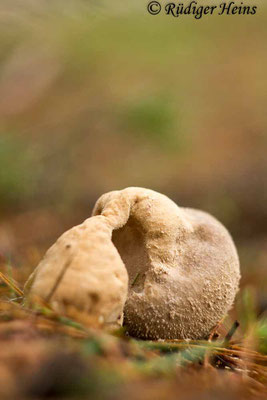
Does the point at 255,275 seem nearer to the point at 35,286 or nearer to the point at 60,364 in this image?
the point at 35,286

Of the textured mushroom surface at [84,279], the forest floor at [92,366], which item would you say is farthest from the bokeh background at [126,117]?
the forest floor at [92,366]

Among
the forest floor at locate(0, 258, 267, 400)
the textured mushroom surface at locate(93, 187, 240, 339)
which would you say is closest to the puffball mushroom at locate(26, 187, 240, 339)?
the textured mushroom surface at locate(93, 187, 240, 339)

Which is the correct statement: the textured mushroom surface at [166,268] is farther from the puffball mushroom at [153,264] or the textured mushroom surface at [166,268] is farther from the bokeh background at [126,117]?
the bokeh background at [126,117]

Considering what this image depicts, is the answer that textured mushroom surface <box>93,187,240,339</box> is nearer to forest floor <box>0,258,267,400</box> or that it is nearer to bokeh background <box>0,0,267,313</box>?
forest floor <box>0,258,267,400</box>

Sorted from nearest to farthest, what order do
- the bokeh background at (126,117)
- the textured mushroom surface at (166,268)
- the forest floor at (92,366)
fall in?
the forest floor at (92,366) < the textured mushroom surface at (166,268) < the bokeh background at (126,117)

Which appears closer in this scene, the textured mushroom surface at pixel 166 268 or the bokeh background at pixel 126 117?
the textured mushroom surface at pixel 166 268

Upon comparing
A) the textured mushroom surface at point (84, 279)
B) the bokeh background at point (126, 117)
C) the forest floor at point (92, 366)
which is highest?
the bokeh background at point (126, 117)

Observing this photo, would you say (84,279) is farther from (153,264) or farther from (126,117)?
(126,117)
